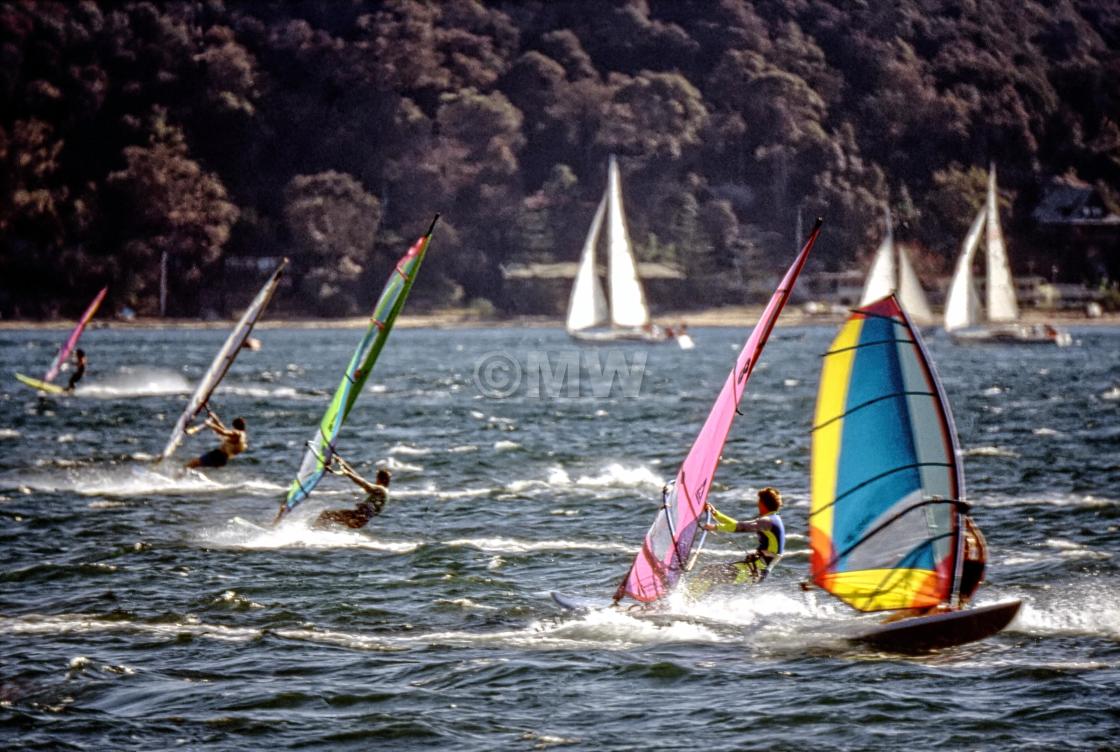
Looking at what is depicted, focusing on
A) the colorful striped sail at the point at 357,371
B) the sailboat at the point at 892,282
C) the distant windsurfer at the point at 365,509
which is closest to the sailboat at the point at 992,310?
the sailboat at the point at 892,282

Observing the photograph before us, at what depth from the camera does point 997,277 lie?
9525 cm

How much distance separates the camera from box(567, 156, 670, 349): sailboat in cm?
8719

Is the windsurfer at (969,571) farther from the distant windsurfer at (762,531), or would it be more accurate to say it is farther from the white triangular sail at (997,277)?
the white triangular sail at (997,277)

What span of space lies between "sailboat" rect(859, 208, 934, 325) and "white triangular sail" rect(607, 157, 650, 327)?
14553 mm

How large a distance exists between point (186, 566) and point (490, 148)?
393 ft

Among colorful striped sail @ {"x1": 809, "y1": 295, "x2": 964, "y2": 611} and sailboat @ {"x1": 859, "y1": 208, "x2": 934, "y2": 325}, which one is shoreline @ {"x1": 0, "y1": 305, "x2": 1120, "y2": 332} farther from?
colorful striped sail @ {"x1": 809, "y1": 295, "x2": 964, "y2": 611}

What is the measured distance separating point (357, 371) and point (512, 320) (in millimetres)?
111879

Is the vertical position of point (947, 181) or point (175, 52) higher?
point (175, 52)

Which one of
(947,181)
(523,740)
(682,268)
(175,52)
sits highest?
(175,52)

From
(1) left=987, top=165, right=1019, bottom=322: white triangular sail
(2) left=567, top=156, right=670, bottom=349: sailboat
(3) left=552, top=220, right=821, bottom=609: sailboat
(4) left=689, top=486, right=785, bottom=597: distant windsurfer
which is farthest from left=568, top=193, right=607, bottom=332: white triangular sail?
(3) left=552, top=220, right=821, bottom=609: sailboat

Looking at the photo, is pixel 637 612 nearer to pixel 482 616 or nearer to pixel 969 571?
pixel 482 616

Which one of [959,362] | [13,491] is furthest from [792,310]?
[13,491]

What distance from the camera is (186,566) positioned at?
23609mm

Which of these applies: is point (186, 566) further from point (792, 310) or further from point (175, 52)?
point (175, 52)
